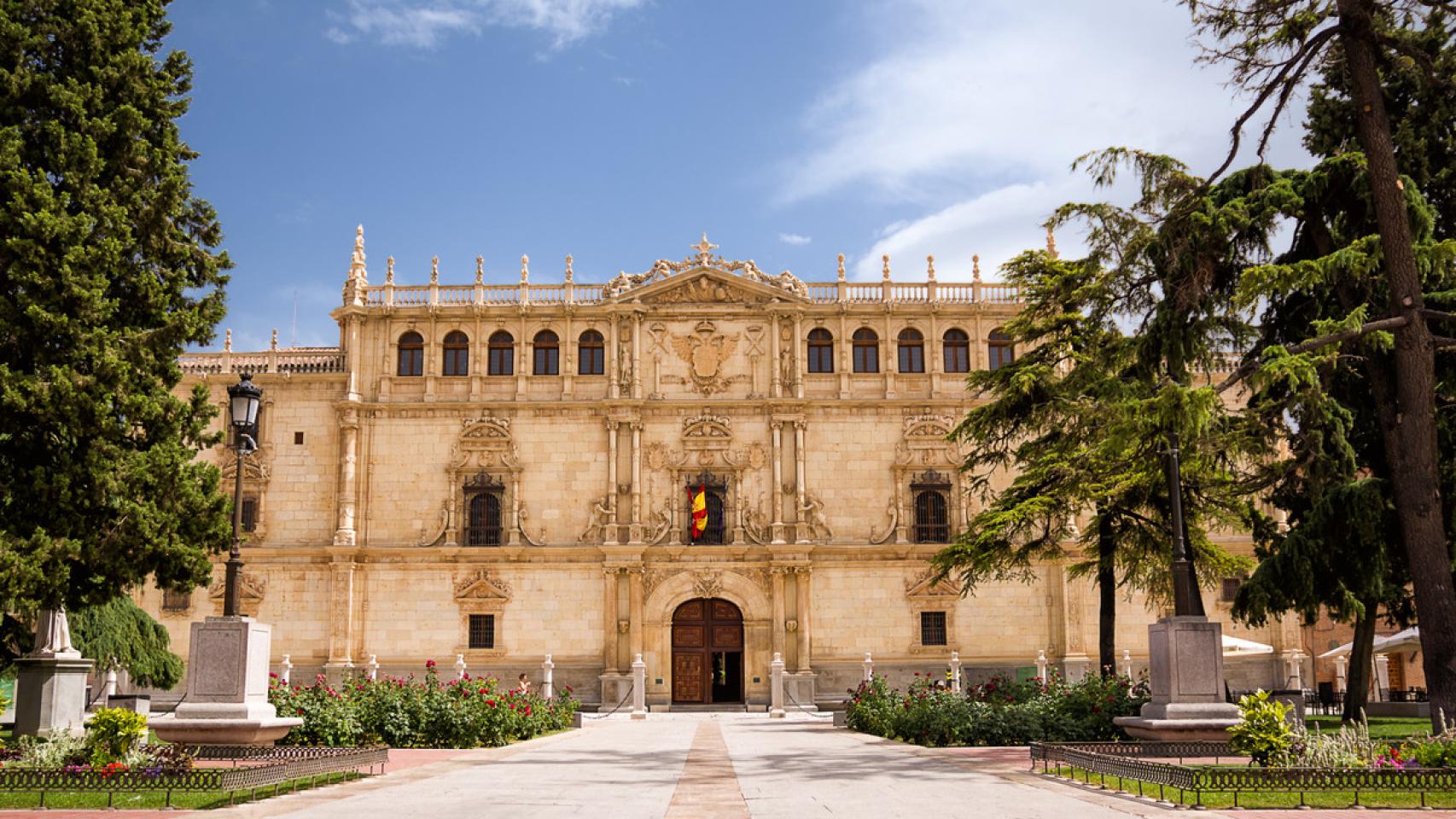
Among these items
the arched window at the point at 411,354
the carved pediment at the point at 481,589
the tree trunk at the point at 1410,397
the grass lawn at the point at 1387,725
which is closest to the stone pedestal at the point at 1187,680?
the tree trunk at the point at 1410,397

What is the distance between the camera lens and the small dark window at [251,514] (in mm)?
41906

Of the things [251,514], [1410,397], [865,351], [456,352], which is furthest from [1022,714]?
[251,514]

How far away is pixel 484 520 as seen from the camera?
42.1 m

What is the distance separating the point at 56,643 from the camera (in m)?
21.1

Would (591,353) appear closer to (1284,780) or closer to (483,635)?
(483,635)

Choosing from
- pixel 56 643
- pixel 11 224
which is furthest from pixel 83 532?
pixel 11 224

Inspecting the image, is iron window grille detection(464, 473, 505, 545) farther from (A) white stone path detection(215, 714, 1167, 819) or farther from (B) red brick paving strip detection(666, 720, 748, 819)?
(B) red brick paving strip detection(666, 720, 748, 819)

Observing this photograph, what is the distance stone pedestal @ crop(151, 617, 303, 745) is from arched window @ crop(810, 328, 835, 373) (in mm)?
29326

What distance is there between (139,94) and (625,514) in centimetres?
2338

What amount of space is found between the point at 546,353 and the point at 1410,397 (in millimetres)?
29999

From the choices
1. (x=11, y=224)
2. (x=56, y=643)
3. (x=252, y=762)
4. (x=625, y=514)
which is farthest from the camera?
(x=625, y=514)

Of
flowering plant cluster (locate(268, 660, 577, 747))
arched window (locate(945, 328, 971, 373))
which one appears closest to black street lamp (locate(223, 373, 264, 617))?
flowering plant cluster (locate(268, 660, 577, 747))

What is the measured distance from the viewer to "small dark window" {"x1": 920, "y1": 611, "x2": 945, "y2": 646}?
41.5 m

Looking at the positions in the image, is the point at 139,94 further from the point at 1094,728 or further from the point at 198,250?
the point at 1094,728
